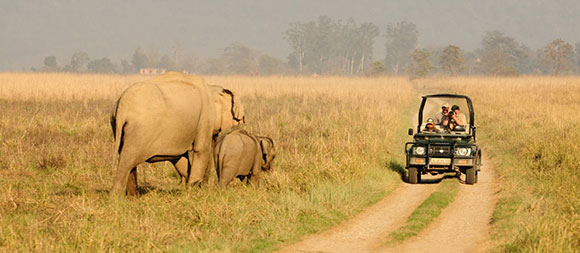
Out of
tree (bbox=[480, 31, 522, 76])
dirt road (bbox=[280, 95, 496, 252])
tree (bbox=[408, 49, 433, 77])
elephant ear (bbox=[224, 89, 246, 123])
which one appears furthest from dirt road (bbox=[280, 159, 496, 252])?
tree (bbox=[480, 31, 522, 76])

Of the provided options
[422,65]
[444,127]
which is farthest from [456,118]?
[422,65]

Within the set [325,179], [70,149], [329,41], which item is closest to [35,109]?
[70,149]

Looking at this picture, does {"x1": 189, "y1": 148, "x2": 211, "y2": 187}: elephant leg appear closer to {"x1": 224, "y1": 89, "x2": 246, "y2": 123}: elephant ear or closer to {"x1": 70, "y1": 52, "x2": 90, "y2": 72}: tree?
{"x1": 224, "y1": 89, "x2": 246, "y2": 123}: elephant ear

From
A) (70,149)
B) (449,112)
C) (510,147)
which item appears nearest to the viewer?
(449,112)

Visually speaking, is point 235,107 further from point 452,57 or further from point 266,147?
point 452,57

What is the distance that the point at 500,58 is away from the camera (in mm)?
112750

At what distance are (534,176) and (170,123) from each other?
20.2 ft

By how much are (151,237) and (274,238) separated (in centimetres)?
139

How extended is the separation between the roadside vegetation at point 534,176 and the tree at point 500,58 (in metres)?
81.1

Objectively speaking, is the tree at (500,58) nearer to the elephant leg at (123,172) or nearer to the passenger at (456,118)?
the passenger at (456,118)

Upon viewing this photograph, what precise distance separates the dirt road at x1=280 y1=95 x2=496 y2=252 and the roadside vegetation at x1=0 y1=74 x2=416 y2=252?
26 centimetres

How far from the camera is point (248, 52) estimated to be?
17700 cm

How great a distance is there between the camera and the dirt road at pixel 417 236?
306 inches

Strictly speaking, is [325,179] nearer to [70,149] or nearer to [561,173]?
[561,173]
